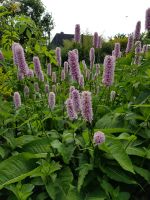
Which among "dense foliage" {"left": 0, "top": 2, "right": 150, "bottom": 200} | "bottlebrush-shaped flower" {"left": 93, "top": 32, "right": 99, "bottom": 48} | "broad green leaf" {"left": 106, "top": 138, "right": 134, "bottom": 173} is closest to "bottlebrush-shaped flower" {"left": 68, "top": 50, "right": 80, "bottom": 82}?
"dense foliage" {"left": 0, "top": 2, "right": 150, "bottom": 200}

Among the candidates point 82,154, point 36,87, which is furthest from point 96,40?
point 82,154

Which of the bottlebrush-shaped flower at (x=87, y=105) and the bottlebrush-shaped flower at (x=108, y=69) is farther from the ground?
the bottlebrush-shaped flower at (x=108, y=69)

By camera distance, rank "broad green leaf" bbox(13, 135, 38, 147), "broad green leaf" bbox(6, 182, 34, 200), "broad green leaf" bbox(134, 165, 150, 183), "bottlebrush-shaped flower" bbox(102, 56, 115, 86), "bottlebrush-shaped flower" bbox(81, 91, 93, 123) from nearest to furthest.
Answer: "broad green leaf" bbox(6, 182, 34, 200), "bottlebrush-shaped flower" bbox(81, 91, 93, 123), "broad green leaf" bbox(134, 165, 150, 183), "bottlebrush-shaped flower" bbox(102, 56, 115, 86), "broad green leaf" bbox(13, 135, 38, 147)

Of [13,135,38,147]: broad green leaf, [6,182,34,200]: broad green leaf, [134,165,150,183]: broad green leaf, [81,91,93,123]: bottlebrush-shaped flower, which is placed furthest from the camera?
[13,135,38,147]: broad green leaf

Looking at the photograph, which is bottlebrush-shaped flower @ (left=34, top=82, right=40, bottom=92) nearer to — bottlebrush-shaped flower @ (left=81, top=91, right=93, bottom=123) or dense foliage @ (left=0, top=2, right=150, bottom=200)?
dense foliage @ (left=0, top=2, right=150, bottom=200)

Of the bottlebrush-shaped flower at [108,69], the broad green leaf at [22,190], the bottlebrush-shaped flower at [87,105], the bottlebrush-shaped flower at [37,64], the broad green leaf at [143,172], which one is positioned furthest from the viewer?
the bottlebrush-shaped flower at [37,64]

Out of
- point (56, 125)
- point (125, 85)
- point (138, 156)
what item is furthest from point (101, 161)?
point (125, 85)

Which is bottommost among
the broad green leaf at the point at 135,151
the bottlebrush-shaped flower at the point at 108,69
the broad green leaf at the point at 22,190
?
the broad green leaf at the point at 22,190

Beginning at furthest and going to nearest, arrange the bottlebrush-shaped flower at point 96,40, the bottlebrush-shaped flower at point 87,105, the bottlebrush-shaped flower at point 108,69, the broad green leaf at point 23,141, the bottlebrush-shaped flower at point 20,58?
the bottlebrush-shaped flower at point 96,40 < the bottlebrush-shaped flower at point 20,58 < the broad green leaf at point 23,141 < the bottlebrush-shaped flower at point 108,69 < the bottlebrush-shaped flower at point 87,105

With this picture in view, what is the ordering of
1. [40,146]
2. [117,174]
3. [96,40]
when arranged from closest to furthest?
1. [117,174]
2. [40,146]
3. [96,40]

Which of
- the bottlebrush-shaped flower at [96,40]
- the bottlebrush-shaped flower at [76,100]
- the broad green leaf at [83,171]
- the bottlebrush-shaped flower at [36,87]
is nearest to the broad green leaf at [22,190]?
the broad green leaf at [83,171]

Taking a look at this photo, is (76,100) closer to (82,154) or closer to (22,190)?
(82,154)

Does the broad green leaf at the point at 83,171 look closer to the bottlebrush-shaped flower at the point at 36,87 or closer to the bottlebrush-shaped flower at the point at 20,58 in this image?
the bottlebrush-shaped flower at the point at 20,58

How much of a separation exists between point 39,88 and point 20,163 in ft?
5.59
